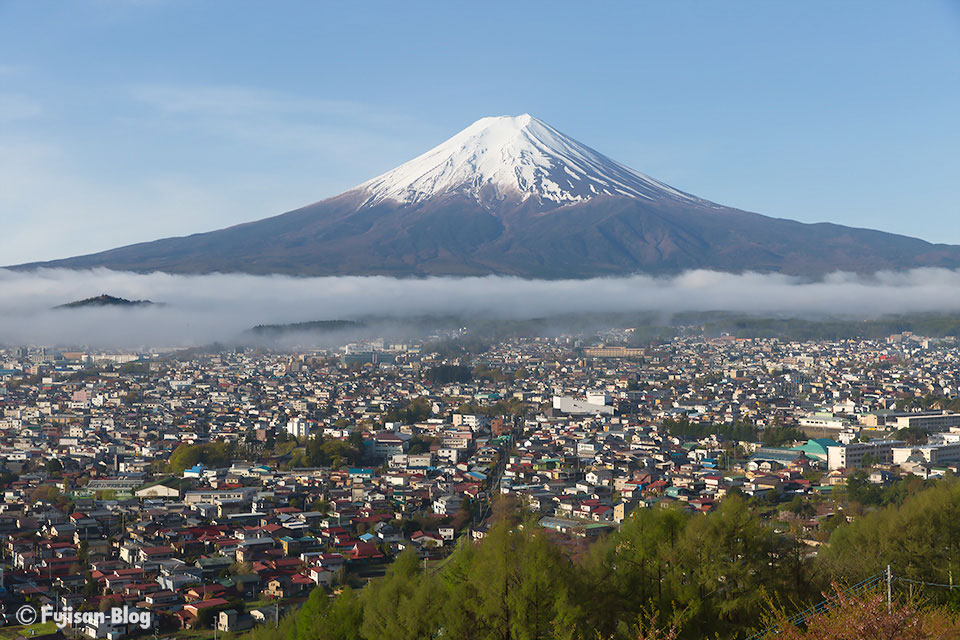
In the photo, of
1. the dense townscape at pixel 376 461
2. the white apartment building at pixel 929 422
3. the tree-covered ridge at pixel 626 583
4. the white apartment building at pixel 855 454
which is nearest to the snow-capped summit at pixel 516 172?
the dense townscape at pixel 376 461

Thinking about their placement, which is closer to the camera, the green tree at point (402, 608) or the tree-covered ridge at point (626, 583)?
the tree-covered ridge at point (626, 583)

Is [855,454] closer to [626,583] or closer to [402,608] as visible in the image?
[626,583]

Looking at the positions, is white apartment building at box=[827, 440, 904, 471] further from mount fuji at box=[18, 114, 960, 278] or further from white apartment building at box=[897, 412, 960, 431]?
mount fuji at box=[18, 114, 960, 278]

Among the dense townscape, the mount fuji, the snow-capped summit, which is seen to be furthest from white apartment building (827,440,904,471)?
the snow-capped summit

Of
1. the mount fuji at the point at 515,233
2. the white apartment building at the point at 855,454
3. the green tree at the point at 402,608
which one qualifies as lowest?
the white apartment building at the point at 855,454

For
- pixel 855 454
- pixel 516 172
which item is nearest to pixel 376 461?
pixel 855 454

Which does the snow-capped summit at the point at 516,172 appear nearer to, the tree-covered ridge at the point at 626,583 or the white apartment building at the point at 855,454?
the white apartment building at the point at 855,454

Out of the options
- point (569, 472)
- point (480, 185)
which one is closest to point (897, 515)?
point (569, 472)
